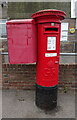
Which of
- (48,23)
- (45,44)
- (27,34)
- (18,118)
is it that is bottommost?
(18,118)

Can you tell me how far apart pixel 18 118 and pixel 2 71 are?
1.41 meters

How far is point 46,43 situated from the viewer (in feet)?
6.79

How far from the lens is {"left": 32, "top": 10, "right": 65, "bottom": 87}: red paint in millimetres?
1947

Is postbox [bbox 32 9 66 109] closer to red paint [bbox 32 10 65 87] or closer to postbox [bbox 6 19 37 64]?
red paint [bbox 32 10 65 87]

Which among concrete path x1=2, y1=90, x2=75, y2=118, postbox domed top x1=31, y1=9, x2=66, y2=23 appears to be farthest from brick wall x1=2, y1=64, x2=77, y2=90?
postbox domed top x1=31, y1=9, x2=66, y2=23

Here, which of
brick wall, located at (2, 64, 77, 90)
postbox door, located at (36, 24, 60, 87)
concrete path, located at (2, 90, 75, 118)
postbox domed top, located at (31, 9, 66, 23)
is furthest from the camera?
brick wall, located at (2, 64, 77, 90)

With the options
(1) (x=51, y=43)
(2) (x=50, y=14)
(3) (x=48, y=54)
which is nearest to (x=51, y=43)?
(1) (x=51, y=43)

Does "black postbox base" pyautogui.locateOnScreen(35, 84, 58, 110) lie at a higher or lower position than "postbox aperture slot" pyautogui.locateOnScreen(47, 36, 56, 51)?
lower

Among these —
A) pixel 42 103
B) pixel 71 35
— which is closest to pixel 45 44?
pixel 42 103

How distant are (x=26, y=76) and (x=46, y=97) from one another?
973 millimetres

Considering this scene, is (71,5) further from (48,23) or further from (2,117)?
(2,117)

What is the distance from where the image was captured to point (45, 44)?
81.7 inches

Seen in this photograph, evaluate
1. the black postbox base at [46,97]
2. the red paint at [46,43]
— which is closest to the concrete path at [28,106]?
the black postbox base at [46,97]

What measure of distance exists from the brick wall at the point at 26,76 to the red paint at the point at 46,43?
0.75 metres
